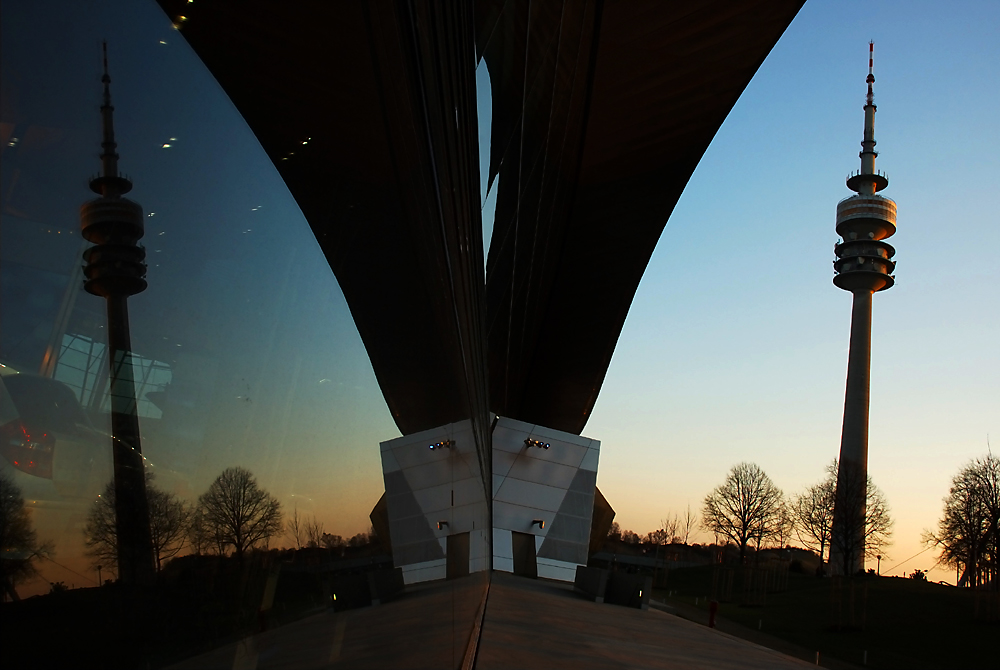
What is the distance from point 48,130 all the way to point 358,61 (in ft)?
2.66

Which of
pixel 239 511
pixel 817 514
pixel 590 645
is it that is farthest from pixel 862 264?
pixel 239 511

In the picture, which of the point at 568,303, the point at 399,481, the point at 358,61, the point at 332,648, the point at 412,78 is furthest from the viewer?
the point at 568,303

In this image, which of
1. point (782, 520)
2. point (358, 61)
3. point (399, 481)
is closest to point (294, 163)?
point (358, 61)

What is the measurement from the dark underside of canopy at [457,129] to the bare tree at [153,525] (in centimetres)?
33

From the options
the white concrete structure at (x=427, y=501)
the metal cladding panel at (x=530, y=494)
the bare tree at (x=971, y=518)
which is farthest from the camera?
the bare tree at (x=971, y=518)

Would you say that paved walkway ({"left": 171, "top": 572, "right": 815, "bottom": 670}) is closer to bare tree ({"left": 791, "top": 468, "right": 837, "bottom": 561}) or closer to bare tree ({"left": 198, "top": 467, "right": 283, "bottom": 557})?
bare tree ({"left": 198, "top": 467, "right": 283, "bottom": 557})

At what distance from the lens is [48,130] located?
0.46m

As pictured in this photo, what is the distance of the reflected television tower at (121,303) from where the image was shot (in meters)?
0.50

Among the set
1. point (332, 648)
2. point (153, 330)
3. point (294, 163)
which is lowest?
point (332, 648)

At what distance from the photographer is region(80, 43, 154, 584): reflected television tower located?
1.63ft

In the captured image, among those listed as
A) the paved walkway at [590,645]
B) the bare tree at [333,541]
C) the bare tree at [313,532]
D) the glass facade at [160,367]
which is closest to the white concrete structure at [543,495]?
the paved walkway at [590,645]

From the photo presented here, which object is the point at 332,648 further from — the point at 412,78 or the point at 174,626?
the point at 412,78

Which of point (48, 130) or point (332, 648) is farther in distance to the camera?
point (332, 648)

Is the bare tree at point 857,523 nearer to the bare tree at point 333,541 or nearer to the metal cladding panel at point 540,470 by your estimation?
the metal cladding panel at point 540,470
